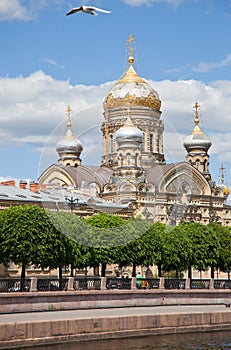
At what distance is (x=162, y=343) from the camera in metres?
31.2

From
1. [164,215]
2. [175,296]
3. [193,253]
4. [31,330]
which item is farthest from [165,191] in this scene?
[31,330]

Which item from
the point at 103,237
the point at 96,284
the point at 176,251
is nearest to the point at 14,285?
the point at 96,284

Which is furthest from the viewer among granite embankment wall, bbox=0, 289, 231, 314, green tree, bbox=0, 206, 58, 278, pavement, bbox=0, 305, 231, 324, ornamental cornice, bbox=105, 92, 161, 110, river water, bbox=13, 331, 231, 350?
ornamental cornice, bbox=105, 92, 161, 110

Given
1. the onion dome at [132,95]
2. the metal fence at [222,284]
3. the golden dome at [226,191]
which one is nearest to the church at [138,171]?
the onion dome at [132,95]

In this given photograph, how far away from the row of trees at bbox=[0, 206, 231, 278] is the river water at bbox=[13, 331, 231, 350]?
13.1 m

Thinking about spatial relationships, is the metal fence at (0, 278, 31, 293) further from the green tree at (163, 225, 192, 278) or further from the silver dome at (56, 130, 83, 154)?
the silver dome at (56, 130, 83, 154)

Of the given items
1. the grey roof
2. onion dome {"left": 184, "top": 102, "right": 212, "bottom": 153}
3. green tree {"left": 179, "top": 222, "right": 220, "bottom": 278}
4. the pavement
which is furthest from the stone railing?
onion dome {"left": 184, "top": 102, "right": 212, "bottom": 153}

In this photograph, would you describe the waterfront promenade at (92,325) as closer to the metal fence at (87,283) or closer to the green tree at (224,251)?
the metal fence at (87,283)

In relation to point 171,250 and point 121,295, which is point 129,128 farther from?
point 121,295

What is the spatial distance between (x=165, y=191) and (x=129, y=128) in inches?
323

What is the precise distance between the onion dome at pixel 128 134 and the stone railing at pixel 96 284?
37.8 metres

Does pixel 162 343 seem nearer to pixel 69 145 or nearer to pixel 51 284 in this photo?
pixel 51 284

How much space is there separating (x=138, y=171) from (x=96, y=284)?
141 feet

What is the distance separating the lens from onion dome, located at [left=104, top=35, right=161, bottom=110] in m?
93.6
